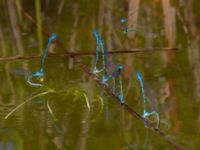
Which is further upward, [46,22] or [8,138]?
[46,22]

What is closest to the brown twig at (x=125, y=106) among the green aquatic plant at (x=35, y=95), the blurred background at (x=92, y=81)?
the blurred background at (x=92, y=81)

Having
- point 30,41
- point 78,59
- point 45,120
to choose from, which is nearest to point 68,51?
point 78,59

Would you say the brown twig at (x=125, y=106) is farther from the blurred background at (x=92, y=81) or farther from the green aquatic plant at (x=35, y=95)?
the green aquatic plant at (x=35, y=95)

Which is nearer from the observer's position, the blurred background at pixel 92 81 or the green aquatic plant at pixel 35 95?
the blurred background at pixel 92 81

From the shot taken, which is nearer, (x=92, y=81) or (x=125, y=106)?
(x=125, y=106)

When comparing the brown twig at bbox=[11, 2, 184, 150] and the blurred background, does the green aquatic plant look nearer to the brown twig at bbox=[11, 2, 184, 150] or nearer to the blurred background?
the blurred background

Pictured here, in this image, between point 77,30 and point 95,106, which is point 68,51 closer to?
point 77,30

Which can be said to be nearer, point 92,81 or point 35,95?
point 35,95

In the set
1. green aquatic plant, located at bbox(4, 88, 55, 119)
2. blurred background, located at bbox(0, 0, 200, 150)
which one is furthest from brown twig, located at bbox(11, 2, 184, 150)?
green aquatic plant, located at bbox(4, 88, 55, 119)
